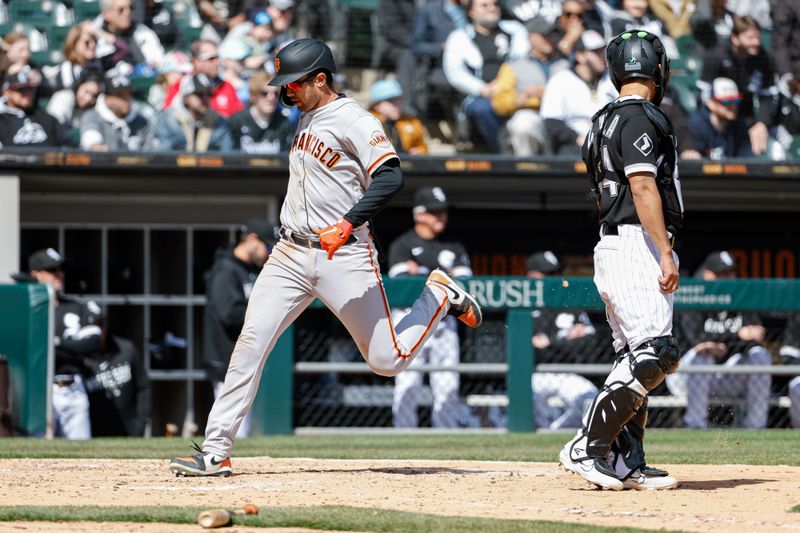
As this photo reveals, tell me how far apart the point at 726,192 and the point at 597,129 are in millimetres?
8071

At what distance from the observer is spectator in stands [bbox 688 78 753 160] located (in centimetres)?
1264

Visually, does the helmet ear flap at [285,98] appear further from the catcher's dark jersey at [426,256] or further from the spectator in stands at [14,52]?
the spectator in stands at [14,52]

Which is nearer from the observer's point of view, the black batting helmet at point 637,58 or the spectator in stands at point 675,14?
the black batting helmet at point 637,58

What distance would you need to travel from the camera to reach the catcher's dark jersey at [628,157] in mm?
5230

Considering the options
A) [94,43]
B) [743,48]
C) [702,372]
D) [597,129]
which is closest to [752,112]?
[743,48]

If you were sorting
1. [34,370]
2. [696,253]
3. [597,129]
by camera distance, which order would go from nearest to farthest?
[597,129]
[34,370]
[696,253]

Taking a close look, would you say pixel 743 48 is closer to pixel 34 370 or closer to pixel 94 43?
pixel 94 43

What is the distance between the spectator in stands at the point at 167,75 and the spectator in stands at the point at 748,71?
487 centimetres

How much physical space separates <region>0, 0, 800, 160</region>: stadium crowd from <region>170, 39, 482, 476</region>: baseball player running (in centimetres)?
625

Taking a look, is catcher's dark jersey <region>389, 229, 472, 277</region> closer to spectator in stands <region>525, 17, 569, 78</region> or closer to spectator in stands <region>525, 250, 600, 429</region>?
spectator in stands <region>525, 250, 600, 429</region>

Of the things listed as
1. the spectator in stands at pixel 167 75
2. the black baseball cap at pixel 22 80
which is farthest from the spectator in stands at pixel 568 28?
the black baseball cap at pixel 22 80

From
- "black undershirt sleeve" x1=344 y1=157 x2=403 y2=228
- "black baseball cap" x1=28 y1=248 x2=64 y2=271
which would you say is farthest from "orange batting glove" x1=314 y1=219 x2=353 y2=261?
"black baseball cap" x1=28 y1=248 x2=64 y2=271

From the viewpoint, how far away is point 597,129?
17.9 ft

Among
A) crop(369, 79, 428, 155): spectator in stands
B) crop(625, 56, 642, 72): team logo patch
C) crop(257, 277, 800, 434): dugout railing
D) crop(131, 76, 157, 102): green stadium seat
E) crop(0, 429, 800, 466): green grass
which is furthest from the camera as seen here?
crop(131, 76, 157, 102): green stadium seat
